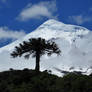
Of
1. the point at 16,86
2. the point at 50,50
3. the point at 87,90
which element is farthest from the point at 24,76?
the point at 50,50

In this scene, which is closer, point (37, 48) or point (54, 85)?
point (54, 85)

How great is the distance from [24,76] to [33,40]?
16176 mm

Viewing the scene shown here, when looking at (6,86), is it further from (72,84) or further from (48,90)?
(72,84)

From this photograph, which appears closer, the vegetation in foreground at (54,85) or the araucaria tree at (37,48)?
the vegetation in foreground at (54,85)

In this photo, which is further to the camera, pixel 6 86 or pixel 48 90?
pixel 6 86

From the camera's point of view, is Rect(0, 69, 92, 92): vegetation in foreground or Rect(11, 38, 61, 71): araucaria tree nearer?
Rect(0, 69, 92, 92): vegetation in foreground

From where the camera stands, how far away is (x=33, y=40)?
5309cm

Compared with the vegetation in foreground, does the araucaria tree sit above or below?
above

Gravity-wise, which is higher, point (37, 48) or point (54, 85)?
point (37, 48)

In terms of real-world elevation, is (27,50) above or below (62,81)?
above

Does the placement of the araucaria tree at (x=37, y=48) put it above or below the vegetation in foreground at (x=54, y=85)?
above

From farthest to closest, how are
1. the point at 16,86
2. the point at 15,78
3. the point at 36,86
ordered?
the point at 15,78
the point at 16,86
the point at 36,86

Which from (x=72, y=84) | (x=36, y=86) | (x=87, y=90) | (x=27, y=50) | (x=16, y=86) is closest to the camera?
(x=87, y=90)

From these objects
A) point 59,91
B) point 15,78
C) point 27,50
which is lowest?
point 59,91
